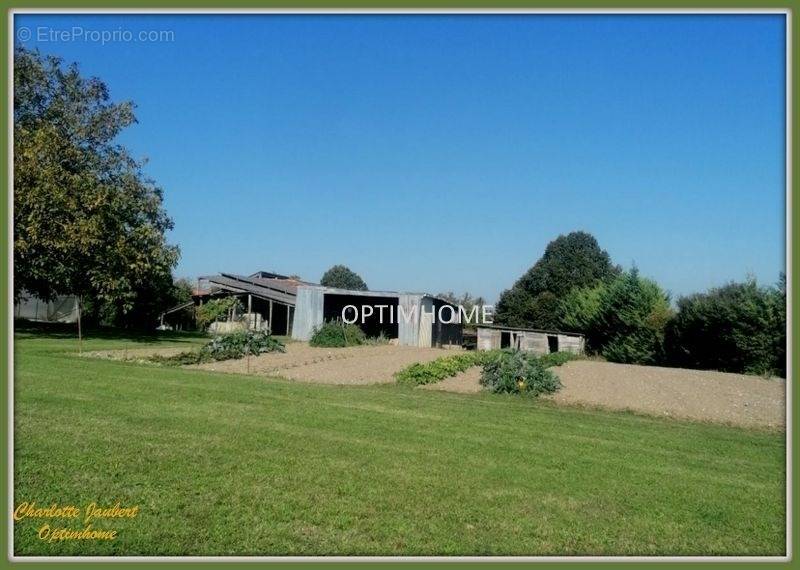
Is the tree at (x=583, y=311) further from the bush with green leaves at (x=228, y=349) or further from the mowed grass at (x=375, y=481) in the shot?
the mowed grass at (x=375, y=481)

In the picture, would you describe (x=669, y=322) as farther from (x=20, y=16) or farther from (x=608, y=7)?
(x=20, y=16)

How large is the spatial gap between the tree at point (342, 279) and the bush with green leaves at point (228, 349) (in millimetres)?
23313

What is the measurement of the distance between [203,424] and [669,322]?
1744 centimetres

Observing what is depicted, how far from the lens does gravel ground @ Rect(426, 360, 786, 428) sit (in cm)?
1072

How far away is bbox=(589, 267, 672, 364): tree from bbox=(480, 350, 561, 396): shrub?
31.6 feet

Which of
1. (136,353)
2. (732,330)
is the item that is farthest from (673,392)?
(136,353)

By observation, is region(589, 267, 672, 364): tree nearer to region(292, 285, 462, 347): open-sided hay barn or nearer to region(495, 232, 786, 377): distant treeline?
region(495, 232, 786, 377): distant treeline

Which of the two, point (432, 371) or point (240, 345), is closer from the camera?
point (432, 371)

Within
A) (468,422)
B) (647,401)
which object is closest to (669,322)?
(647,401)

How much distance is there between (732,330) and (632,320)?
5.97m

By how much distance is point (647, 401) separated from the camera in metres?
11.6

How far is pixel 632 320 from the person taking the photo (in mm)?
22750

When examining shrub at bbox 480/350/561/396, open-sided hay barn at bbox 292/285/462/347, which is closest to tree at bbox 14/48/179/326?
open-sided hay barn at bbox 292/285/462/347

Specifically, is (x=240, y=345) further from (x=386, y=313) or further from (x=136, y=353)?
(x=386, y=313)
